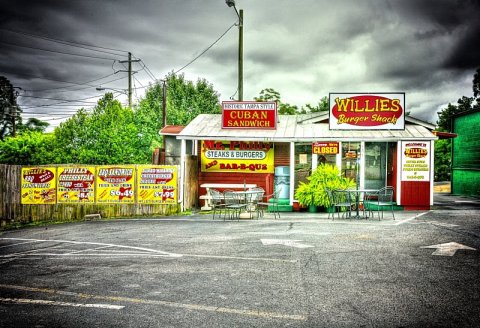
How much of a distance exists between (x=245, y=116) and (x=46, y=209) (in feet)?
28.3

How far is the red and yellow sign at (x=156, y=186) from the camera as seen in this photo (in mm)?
14281

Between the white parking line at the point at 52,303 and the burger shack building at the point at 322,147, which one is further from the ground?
the burger shack building at the point at 322,147

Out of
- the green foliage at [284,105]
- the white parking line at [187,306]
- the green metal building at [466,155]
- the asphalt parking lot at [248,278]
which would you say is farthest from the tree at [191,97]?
the white parking line at [187,306]

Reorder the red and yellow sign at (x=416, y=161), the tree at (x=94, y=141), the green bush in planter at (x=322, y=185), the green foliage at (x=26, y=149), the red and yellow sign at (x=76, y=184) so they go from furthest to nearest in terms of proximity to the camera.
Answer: the green foliage at (x=26, y=149)
the tree at (x=94, y=141)
the red and yellow sign at (x=416, y=161)
the red and yellow sign at (x=76, y=184)
the green bush in planter at (x=322, y=185)

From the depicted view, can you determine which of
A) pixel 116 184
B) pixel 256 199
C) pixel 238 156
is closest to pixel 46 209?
pixel 116 184

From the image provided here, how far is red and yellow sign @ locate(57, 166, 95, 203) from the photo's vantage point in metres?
14.4

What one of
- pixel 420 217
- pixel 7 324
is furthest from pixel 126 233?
pixel 420 217

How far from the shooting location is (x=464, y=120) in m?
21.0

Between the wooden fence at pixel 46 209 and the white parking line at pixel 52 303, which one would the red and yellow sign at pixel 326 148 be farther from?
the white parking line at pixel 52 303

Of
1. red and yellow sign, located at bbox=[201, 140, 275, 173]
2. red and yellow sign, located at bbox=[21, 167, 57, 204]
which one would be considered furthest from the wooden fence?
red and yellow sign, located at bbox=[201, 140, 275, 173]

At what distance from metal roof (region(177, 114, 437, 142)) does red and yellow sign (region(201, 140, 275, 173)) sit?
62 centimetres

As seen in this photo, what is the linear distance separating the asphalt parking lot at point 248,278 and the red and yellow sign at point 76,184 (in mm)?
4215

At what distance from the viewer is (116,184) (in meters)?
14.3

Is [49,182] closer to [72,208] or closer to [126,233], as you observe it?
[72,208]
